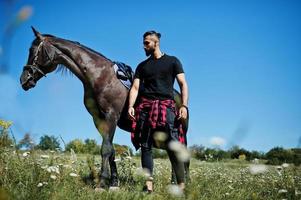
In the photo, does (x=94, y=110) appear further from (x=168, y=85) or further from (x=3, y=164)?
(x=3, y=164)

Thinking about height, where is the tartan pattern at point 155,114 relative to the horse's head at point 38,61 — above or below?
below

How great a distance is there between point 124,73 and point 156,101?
164 cm

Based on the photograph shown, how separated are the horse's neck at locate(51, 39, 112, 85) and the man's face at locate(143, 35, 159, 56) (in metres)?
1.47

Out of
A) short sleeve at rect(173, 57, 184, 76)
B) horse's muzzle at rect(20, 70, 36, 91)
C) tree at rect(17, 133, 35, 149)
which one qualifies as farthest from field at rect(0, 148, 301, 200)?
horse's muzzle at rect(20, 70, 36, 91)

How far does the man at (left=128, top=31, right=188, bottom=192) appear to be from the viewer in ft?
18.1

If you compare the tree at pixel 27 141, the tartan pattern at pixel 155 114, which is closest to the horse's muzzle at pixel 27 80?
the tartan pattern at pixel 155 114

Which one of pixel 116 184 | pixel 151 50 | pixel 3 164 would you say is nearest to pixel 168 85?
pixel 151 50

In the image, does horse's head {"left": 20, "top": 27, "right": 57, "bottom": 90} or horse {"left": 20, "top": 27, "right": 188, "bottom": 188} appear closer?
horse {"left": 20, "top": 27, "right": 188, "bottom": 188}

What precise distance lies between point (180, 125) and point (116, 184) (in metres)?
1.65

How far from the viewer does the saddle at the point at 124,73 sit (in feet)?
23.0

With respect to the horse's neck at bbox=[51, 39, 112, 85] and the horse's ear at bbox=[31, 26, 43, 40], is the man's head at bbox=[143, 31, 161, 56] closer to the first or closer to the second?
the horse's neck at bbox=[51, 39, 112, 85]

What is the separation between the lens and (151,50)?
577 centimetres

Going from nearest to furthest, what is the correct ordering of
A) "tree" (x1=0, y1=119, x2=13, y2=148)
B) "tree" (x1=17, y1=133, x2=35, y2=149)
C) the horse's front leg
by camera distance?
1. "tree" (x1=17, y1=133, x2=35, y2=149)
2. "tree" (x1=0, y1=119, x2=13, y2=148)
3. the horse's front leg

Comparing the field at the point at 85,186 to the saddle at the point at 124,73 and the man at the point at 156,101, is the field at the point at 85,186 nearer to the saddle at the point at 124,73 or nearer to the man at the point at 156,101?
the man at the point at 156,101
